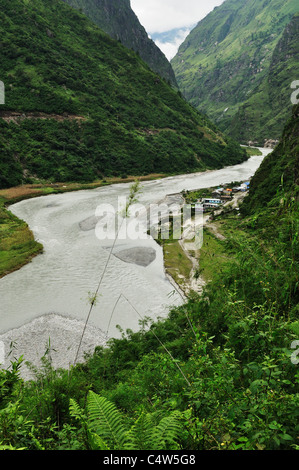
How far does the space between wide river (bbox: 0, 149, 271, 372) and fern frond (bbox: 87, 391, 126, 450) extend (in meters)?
5.66

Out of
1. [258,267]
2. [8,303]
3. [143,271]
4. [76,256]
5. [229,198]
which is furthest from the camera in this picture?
[229,198]

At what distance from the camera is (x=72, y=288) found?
998 inches

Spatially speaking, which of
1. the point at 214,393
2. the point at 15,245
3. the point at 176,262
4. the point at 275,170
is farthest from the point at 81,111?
the point at 214,393

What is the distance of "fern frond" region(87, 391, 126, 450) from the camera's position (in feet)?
9.00

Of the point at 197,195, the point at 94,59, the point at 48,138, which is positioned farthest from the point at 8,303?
the point at 94,59

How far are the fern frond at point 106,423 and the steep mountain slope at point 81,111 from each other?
215 ft

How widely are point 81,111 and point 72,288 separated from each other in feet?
278

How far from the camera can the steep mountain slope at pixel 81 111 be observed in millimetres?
75375

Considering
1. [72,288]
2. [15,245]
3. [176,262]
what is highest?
[15,245]

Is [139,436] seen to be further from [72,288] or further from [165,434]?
[72,288]

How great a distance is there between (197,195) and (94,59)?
98.1 metres

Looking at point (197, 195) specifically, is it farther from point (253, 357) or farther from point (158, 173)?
point (253, 357)

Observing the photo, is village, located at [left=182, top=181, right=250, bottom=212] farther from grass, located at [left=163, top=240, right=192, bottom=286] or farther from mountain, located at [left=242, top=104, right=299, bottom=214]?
grass, located at [left=163, top=240, right=192, bottom=286]

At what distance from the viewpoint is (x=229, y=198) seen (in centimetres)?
6156
